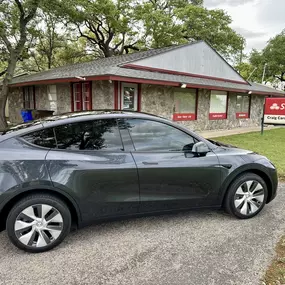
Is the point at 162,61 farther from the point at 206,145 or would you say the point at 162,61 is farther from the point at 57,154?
the point at 57,154

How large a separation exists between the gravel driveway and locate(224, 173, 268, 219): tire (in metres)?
0.13

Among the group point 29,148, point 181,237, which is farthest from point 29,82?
point 181,237

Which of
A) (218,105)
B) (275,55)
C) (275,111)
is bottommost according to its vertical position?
(275,111)

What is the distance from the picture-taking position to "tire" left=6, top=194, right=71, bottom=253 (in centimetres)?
248

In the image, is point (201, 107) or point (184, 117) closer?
point (184, 117)

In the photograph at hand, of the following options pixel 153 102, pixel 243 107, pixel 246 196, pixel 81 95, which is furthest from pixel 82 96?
pixel 243 107

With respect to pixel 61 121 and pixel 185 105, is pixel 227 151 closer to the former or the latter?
pixel 61 121

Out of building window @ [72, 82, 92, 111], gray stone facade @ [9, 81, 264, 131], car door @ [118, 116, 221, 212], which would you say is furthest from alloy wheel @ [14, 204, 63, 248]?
building window @ [72, 82, 92, 111]

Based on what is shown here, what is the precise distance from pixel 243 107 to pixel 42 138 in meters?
15.6

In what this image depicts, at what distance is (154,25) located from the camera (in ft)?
78.4

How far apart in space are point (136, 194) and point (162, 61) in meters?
10.3

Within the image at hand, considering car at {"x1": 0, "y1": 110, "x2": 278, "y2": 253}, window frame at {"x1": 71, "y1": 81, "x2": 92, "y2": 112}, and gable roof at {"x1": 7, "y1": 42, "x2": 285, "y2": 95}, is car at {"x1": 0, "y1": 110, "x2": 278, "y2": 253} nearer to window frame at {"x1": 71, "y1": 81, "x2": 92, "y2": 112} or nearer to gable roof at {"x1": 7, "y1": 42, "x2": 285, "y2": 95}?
gable roof at {"x1": 7, "y1": 42, "x2": 285, "y2": 95}

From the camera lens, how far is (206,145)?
3.22m

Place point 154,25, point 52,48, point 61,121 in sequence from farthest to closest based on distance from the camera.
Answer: point 52,48 → point 154,25 → point 61,121
